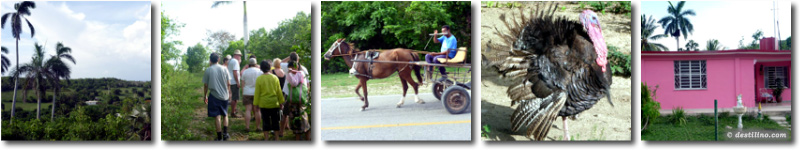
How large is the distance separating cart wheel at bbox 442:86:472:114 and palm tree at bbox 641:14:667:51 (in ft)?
6.82

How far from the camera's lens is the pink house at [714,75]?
650cm

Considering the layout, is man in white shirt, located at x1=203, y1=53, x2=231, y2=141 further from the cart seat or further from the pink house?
the pink house

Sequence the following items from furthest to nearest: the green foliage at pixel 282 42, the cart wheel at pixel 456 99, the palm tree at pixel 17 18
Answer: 1. the palm tree at pixel 17 18
2. the green foliage at pixel 282 42
3. the cart wheel at pixel 456 99

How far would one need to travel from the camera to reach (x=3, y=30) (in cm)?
665

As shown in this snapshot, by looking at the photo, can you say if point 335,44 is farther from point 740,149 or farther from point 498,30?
point 740,149

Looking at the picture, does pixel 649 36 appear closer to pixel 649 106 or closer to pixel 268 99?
pixel 649 106

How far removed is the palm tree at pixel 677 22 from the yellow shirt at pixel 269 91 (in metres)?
4.33

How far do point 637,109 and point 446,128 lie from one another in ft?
7.08

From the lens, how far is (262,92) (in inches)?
257

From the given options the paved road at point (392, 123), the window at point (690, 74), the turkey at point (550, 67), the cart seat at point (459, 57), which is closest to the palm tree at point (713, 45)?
the window at point (690, 74)

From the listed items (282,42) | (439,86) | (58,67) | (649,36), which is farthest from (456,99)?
(58,67)

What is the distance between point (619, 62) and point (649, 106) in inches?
23.3

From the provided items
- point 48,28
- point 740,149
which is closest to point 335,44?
point 48,28

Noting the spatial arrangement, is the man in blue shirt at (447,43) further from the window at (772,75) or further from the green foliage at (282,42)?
the window at (772,75)
